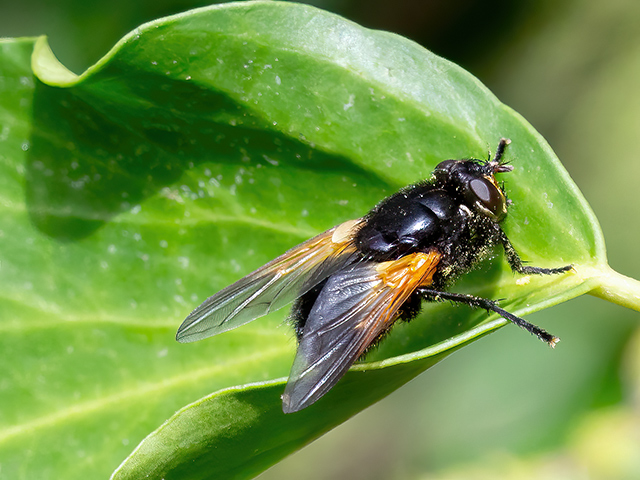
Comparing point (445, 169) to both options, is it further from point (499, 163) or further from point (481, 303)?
point (481, 303)

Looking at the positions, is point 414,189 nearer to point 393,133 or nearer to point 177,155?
point 393,133

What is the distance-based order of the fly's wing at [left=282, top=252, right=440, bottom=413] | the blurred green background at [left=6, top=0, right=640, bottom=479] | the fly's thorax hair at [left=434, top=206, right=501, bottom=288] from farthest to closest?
the blurred green background at [left=6, top=0, right=640, bottom=479] → the fly's thorax hair at [left=434, top=206, right=501, bottom=288] → the fly's wing at [left=282, top=252, right=440, bottom=413]

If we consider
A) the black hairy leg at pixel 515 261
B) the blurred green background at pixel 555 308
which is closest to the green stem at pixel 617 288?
the black hairy leg at pixel 515 261

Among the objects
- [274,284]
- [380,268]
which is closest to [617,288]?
[380,268]

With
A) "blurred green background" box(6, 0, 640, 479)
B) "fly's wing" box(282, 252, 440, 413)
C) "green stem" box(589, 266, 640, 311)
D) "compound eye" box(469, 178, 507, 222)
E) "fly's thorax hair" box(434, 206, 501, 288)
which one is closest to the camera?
"green stem" box(589, 266, 640, 311)

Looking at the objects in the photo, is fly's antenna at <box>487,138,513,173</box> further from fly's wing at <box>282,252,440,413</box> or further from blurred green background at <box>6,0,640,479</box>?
blurred green background at <box>6,0,640,479</box>

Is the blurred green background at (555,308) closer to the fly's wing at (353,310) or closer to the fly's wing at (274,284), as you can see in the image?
the fly's wing at (274,284)

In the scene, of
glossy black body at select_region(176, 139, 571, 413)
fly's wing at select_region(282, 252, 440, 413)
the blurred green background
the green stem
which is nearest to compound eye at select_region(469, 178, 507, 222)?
glossy black body at select_region(176, 139, 571, 413)
